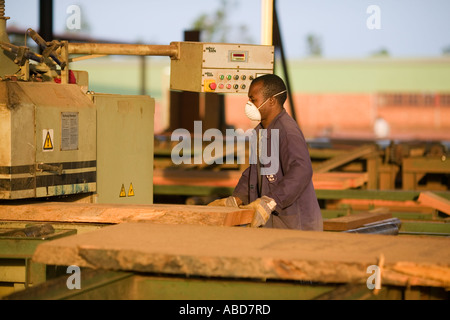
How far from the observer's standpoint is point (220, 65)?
5367 millimetres

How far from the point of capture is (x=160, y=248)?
3098 millimetres

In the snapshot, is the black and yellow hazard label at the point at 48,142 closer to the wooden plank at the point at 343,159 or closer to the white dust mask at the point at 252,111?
the white dust mask at the point at 252,111

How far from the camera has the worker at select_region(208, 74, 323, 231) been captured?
4.20m

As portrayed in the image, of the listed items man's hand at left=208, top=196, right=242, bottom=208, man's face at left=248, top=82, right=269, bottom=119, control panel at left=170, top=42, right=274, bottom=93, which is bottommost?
man's hand at left=208, top=196, right=242, bottom=208

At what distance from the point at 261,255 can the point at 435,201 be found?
4.67 metres

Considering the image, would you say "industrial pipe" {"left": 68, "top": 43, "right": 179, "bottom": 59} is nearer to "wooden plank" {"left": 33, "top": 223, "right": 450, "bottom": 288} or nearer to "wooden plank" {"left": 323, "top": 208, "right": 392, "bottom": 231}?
"wooden plank" {"left": 323, "top": 208, "right": 392, "bottom": 231}

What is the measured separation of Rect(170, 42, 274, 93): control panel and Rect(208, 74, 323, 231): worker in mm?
896

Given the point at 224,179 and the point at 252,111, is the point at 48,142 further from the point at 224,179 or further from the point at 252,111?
the point at 224,179

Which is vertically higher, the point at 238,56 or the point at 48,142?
the point at 238,56

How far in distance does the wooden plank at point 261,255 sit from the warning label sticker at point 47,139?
97 centimetres

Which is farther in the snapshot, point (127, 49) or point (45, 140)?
point (127, 49)

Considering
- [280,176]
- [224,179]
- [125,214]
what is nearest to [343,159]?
[224,179]

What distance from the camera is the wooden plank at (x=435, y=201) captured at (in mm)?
7129

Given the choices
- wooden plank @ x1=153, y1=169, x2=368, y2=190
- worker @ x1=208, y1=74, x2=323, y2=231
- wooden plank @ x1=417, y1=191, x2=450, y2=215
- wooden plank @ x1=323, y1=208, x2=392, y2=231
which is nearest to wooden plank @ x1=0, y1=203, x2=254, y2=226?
worker @ x1=208, y1=74, x2=323, y2=231
